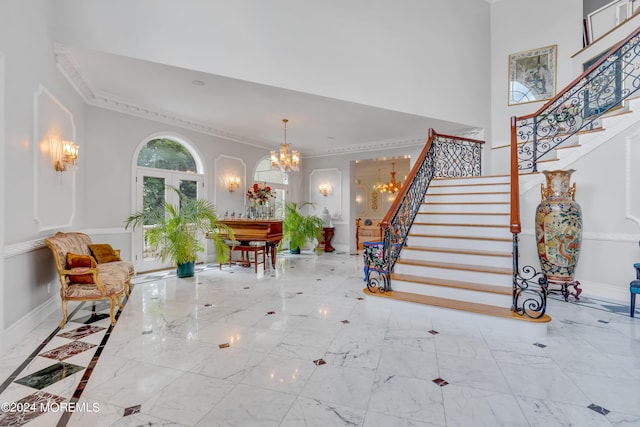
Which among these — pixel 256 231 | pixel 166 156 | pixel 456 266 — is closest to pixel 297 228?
pixel 256 231

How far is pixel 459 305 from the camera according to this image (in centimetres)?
347

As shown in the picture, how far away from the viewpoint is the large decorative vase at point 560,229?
13.0ft

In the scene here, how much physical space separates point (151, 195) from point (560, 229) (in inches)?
281

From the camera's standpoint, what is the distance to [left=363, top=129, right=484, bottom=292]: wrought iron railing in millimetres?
4035

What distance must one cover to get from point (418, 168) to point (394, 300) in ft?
7.61

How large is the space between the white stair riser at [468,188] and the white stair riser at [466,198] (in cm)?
17

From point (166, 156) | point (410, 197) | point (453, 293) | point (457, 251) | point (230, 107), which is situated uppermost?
point (230, 107)

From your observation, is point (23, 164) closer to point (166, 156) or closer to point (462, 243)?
point (166, 156)

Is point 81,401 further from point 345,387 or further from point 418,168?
point 418,168

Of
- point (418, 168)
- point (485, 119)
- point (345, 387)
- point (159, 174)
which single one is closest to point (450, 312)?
point (345, 387)

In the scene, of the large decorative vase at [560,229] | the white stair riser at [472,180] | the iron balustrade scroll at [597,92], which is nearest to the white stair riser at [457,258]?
the large decorative vase at [560,229]

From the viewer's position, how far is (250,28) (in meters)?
4.42

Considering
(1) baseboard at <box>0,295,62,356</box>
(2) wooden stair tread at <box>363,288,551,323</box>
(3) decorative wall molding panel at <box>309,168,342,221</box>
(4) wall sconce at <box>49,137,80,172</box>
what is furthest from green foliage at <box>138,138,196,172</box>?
(2) wooden stair tread at <box>363,288,551,323</box>

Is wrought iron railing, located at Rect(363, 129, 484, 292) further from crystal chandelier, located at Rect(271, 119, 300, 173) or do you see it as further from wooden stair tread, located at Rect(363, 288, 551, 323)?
crystal chandelier, located at Rect(271, 119, 300, 173)
